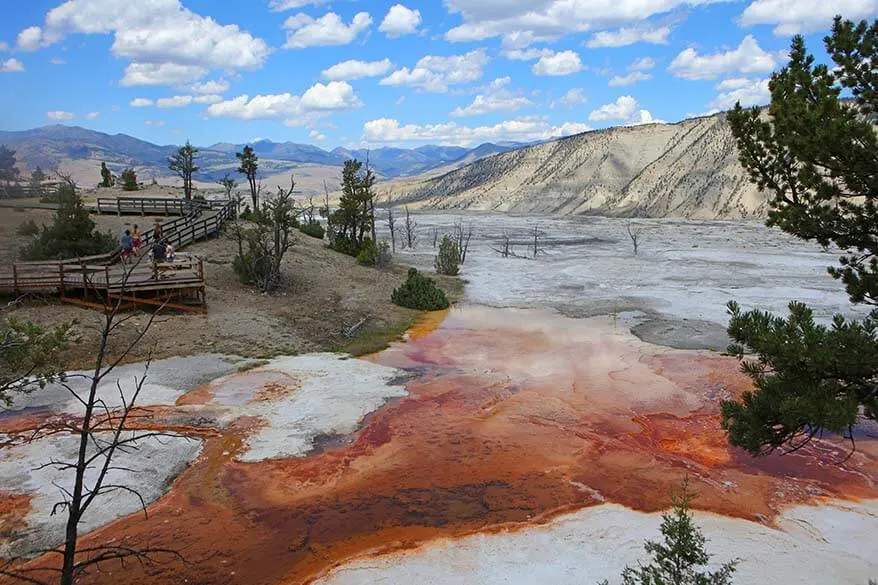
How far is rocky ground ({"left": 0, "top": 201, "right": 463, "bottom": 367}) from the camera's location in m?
19.8

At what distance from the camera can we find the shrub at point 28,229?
31844 millimetres

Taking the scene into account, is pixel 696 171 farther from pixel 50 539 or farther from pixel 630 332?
Answer: pixel 50 539

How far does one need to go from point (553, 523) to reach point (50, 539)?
26.5 feet

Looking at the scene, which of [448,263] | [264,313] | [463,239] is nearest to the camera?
[264,313]

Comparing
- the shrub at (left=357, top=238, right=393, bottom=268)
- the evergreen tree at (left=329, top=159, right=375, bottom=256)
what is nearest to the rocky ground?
the shrub at (left=357, top=238, right=393, bottom=268)

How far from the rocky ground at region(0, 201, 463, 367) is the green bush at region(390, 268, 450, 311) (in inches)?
23.9

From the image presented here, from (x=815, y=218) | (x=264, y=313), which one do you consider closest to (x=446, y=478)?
(x=815, y=218)

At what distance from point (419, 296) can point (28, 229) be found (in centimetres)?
2047

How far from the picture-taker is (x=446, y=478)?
1251 cm

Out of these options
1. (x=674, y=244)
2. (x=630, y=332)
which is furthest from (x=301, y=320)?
(x=674, y=244)

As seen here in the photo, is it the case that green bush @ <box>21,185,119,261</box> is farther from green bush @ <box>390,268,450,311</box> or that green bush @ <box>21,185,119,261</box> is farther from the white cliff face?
the white cliff face

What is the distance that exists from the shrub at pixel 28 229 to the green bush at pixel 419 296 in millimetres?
18542

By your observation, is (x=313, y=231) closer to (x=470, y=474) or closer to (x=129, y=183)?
(x=129, y=183)

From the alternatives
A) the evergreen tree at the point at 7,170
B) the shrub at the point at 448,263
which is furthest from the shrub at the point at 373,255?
the evergreen tree at the point at 7,170
